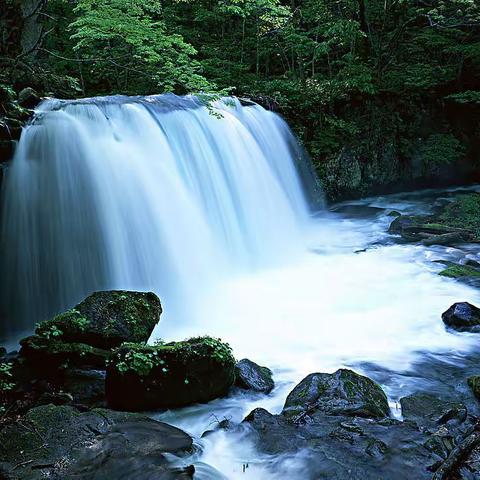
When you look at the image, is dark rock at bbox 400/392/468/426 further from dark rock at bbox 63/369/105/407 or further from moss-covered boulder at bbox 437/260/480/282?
moss-covered boulder at bbox 437/260/480/282

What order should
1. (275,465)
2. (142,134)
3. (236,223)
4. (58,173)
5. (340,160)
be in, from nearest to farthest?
1. (275,465)
2. (58,173)
3. (142,134)
4. (236,223)
5. (340,160)

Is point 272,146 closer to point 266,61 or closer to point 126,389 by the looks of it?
point 266,61

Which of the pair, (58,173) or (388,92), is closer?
(58,173)

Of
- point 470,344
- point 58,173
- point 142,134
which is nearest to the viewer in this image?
point 470,344

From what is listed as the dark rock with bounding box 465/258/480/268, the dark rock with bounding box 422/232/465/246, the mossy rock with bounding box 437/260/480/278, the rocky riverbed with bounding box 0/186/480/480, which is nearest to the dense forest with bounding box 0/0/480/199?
the dark rock with bounding box 422/232/465/246

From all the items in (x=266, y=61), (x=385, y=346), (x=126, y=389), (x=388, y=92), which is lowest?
(x=385, y=346)

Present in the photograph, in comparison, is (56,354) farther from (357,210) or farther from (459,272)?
(357,210)

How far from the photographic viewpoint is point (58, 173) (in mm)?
6879

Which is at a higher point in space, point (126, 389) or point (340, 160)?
point (340, 160)

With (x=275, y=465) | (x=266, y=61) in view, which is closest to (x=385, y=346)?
(x=275, y=465)

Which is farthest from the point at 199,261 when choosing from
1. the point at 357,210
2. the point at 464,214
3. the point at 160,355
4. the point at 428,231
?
the point at 464,214

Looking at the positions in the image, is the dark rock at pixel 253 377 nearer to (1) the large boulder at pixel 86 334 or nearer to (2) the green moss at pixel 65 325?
(1) the large boulder at pixel 86 334

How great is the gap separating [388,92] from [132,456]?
44.3ft

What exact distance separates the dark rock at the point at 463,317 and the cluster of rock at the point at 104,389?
2.74 metres
